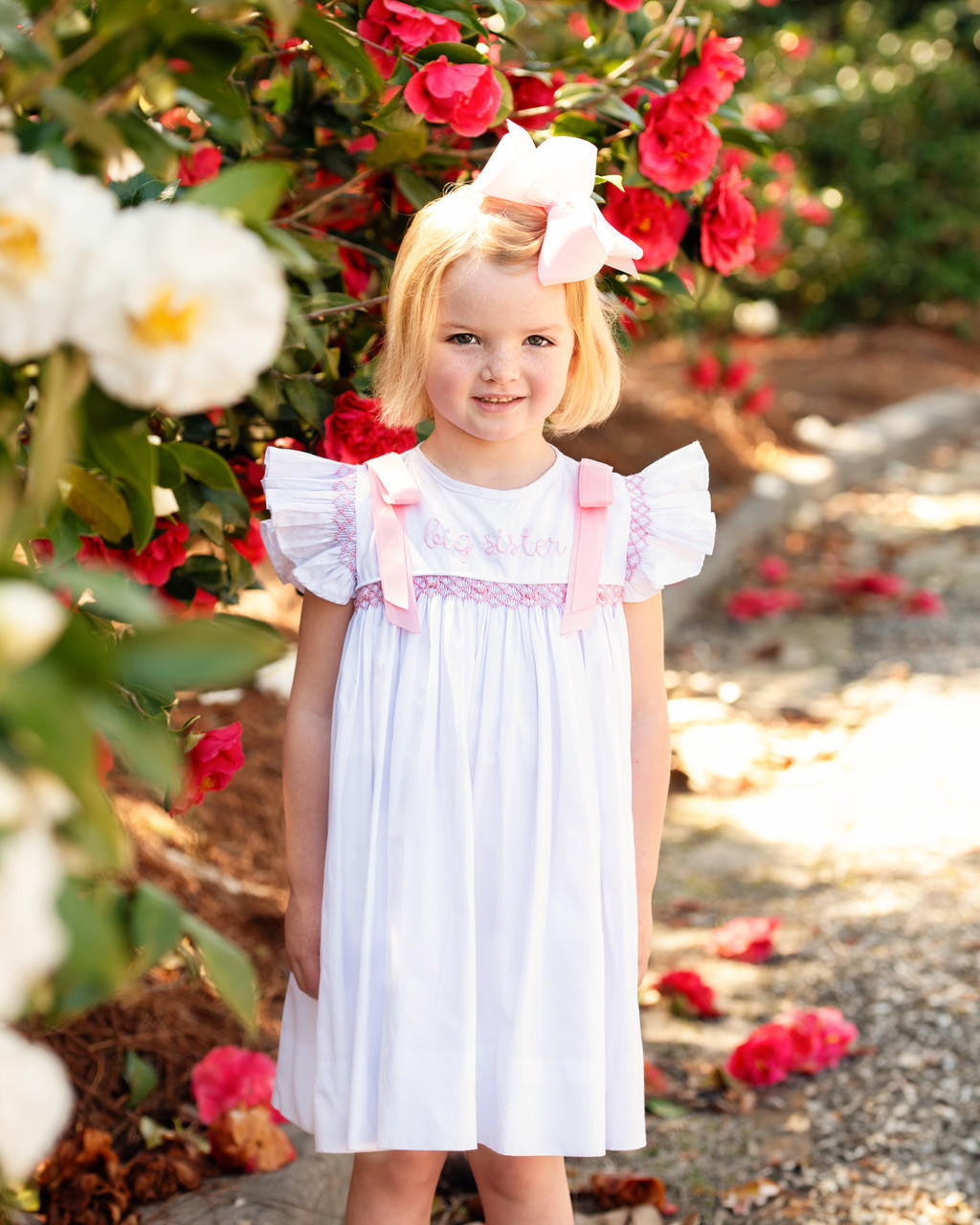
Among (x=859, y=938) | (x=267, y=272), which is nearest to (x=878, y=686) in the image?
(x=859, y=938)

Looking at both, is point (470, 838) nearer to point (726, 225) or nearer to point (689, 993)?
point (726, 225)

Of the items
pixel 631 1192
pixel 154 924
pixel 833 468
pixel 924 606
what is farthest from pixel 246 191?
pixel 833 468

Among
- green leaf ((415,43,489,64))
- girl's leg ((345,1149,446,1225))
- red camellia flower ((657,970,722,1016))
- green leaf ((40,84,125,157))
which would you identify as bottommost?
red camellia flower ((657,970,722,1016))

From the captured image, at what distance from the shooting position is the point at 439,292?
156 cm

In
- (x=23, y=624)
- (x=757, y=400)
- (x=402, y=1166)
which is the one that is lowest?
(x=757, y=400)

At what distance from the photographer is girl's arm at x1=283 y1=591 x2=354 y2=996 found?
1.63 m

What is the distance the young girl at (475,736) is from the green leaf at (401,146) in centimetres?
14

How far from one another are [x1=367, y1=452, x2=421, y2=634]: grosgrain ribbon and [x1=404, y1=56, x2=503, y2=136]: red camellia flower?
0.40 metres

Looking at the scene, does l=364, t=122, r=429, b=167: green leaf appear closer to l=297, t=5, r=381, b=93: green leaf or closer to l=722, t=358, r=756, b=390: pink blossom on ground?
l=297, t=5, r=381, b=93: green leaf

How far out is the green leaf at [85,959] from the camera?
645 millimetres

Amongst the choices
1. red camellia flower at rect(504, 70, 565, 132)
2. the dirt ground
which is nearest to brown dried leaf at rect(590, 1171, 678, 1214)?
the dirt ground

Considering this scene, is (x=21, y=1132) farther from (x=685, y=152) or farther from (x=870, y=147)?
(x=870, y=147)

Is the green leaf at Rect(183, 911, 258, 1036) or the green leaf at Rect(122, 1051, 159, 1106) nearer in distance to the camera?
the green leaf at Rect(183, 911, 258, 1036)

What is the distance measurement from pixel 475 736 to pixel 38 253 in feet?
3.10
